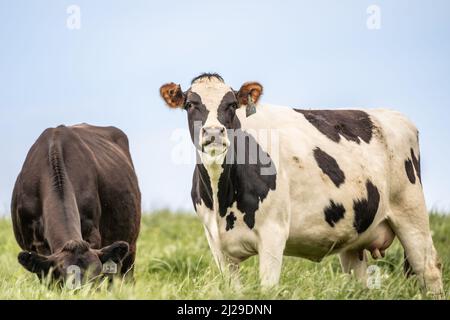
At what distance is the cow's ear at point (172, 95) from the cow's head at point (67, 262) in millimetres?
1637

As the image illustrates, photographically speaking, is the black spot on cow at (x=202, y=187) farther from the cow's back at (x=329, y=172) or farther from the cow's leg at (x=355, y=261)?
the cow's leg at (x=355, y=261)

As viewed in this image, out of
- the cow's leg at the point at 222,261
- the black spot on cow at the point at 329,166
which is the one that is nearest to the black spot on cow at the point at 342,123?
the black spot on cow at the point at 329,166

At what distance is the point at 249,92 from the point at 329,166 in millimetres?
1209

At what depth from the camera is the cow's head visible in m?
9.25

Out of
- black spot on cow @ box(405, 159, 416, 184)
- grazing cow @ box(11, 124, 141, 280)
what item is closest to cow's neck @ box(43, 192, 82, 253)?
grazing cow @ box(11, 124, 141, 280)

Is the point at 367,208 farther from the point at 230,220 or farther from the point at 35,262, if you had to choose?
the point at 35,262

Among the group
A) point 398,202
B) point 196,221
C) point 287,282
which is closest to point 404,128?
point 398,202

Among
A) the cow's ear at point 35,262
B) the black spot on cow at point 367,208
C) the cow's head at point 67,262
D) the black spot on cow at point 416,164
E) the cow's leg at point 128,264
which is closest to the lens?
the cow's head at point 67,262

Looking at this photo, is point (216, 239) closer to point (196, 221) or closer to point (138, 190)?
point (138, 190)

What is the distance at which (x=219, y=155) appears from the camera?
9.32 metres

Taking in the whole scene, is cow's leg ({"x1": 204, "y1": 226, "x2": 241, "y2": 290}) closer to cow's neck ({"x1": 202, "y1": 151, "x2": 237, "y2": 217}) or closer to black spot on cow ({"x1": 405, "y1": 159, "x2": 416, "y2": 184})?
cow's neck ({"x1": 202, "y1": 151, "x2": 237, "y2": 217})

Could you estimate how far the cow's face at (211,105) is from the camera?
9070 millimetres

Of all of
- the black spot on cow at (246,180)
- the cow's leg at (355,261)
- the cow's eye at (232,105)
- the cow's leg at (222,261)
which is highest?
the cow's eye at (232,105)
